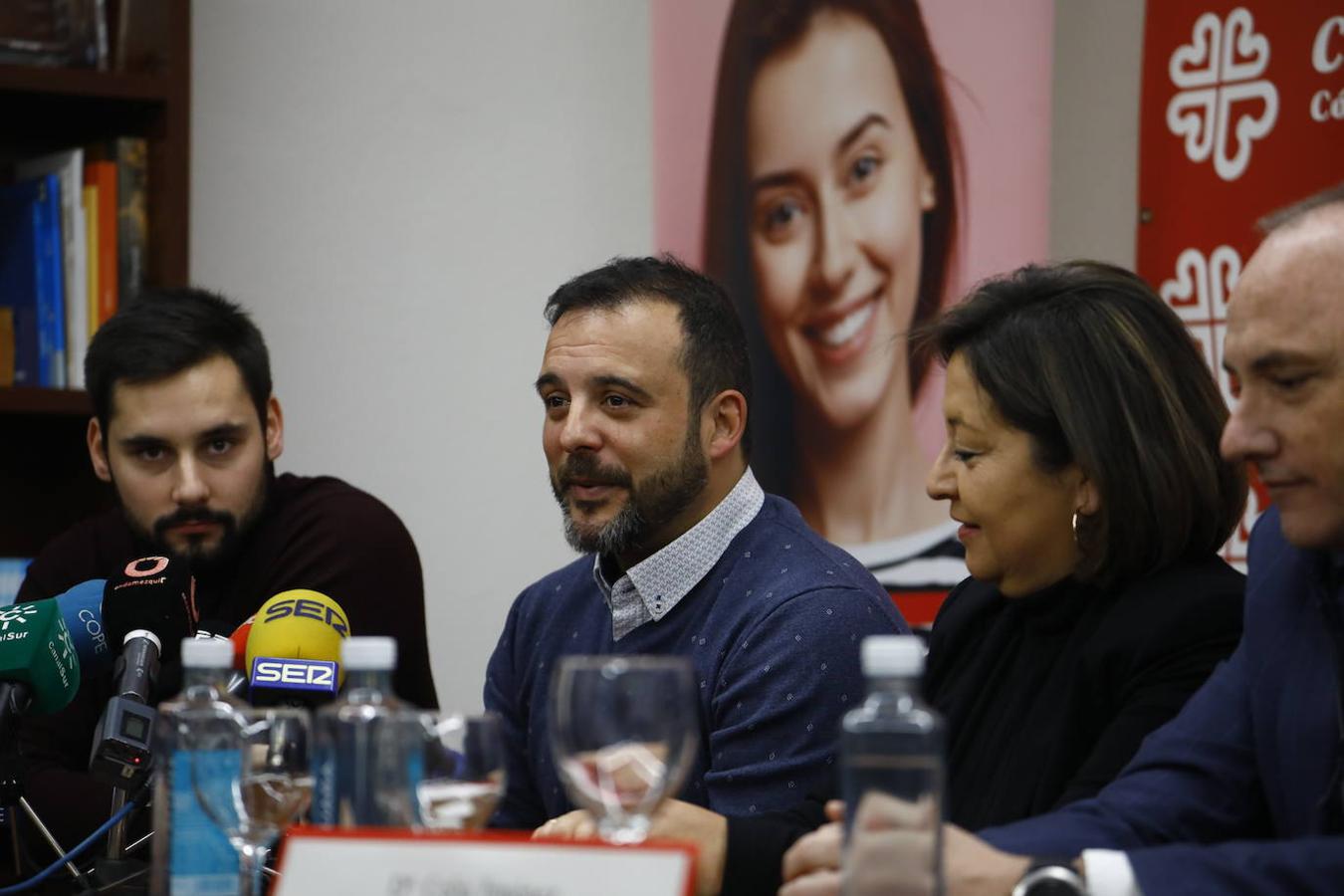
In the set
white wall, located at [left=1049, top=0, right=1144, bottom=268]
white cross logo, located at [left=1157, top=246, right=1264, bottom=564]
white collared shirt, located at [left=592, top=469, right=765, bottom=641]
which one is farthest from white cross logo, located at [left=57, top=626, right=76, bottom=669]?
Answer: white wall, located at [left=1049, top=0, right=1144, bottom=268]

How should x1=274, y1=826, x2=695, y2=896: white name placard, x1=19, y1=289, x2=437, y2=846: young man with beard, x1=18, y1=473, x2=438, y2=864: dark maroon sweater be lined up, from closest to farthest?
x1=274, y1=826, x2=695, y2=896: white name placard → x1=18, y1=473, x2=438, y2=864: dark maroon sweater → x1=19, y1=289, x2=437, y2=846: young man with beard

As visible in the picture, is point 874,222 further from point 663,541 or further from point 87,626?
point 87,626

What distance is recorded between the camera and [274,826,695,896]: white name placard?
1065 mm

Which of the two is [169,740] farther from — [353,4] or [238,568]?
[353,4]

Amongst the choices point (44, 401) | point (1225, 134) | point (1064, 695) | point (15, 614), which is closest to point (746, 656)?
point (1064, 695)

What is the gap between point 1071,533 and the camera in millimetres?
1904

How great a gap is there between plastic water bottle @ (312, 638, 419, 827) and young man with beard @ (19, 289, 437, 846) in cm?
139

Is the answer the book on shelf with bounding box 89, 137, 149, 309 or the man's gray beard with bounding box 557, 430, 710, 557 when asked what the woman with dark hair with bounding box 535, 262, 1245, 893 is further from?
the book on shelf with bounding box 89, 137, 149, 309

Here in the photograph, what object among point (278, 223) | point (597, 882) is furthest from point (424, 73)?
point (597, 882)

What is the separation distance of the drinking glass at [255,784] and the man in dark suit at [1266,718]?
39 cm

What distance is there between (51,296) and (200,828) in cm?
191

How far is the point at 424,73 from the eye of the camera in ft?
11.3

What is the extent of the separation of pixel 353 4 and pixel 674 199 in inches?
28.9

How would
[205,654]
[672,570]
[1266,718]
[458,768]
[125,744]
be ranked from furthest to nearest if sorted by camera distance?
[672,570], [125,744], [1266,718], [205,654], [458,768]
